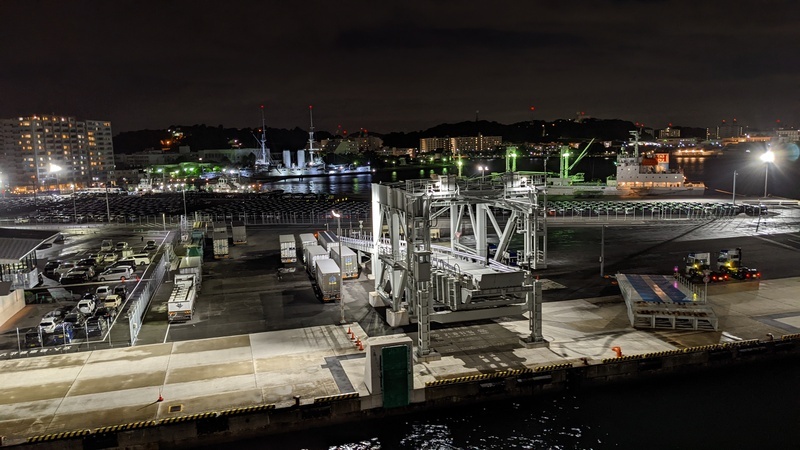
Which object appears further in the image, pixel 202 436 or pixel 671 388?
pixel 671 388

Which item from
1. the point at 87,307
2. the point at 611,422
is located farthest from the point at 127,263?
the point at 611,422

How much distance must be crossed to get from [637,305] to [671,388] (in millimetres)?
4528

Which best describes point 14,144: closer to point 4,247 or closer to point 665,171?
point 4,247

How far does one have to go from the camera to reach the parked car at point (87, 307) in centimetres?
2914

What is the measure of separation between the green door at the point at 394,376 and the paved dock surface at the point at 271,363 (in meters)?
0.77

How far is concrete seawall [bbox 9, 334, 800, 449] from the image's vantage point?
1714cm

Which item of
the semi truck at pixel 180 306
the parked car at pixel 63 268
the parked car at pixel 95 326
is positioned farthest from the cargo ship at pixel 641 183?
the parked car at pixel 95 326

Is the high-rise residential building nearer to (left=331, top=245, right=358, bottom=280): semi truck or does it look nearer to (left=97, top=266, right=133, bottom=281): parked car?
(left=97, top=266, right=133, bottom=281): parked car

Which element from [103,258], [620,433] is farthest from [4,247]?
[620,433]

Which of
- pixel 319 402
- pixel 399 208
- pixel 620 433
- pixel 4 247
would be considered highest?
pixel 399 208

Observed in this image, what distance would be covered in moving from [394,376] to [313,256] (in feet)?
60.9

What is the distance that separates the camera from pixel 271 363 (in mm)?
21969

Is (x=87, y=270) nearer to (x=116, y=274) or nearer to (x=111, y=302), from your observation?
(x=116, y=274)

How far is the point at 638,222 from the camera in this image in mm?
58969
